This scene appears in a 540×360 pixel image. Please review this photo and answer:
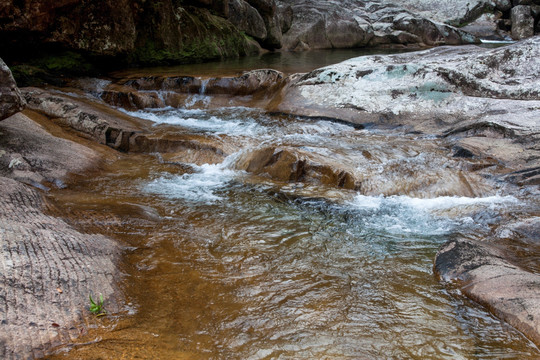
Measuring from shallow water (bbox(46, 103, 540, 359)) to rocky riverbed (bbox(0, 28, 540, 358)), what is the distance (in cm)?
13

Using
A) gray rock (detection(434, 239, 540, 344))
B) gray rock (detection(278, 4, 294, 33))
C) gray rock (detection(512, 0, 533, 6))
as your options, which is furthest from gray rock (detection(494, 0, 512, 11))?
gray rock (detection(434, 239, 540, 344))

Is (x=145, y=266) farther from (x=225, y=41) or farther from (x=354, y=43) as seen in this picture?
(x=354, y=43)

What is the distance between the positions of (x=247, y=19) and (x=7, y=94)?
494 inches

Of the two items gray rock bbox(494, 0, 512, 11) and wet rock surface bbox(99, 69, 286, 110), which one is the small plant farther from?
gray rock bbox(494, 0, 512, 11)

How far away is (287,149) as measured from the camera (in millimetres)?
5395

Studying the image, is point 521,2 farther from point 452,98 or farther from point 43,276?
point 43,276

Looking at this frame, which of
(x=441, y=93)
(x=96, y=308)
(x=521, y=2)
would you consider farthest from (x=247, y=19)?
(x=521, y=2)

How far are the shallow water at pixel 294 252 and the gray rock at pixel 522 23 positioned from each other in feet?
67.2

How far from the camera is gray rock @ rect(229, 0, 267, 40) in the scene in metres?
15.1

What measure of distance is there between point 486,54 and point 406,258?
18.2 feet

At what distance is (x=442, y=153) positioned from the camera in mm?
5516

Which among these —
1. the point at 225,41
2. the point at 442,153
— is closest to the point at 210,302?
the point at 442,153

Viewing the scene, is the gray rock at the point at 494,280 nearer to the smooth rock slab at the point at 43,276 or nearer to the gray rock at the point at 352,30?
the smooth rock slab at the point at 43,276

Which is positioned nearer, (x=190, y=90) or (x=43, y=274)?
(x=43, y=274)
